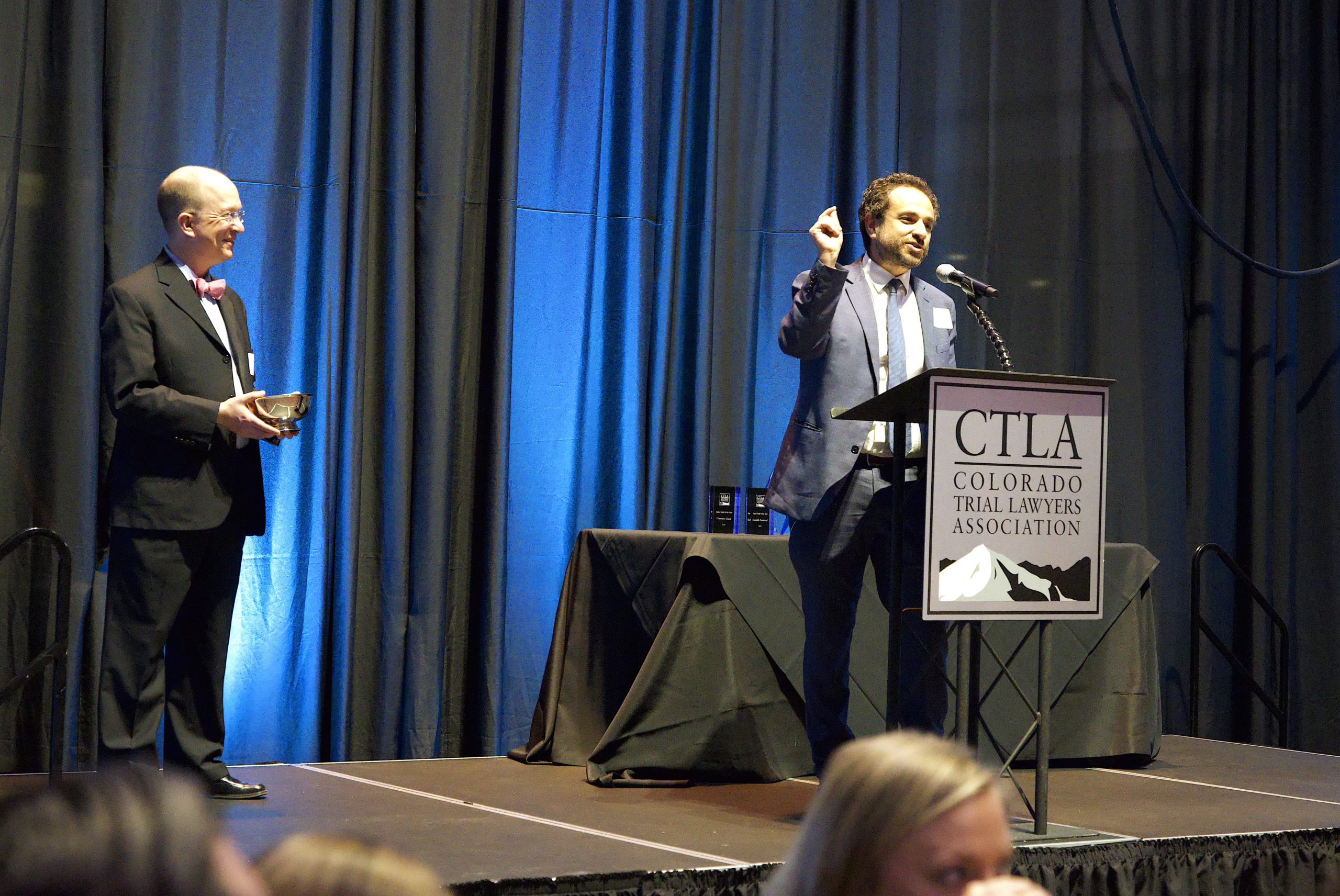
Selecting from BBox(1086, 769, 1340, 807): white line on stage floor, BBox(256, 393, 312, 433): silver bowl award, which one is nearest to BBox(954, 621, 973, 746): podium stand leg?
BBox(1086, 769, 1340, 807): white line on stage floor

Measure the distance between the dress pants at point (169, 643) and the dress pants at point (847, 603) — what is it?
4.06 ft

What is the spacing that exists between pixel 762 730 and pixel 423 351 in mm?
1540

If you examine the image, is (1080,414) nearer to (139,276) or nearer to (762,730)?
(762,730)

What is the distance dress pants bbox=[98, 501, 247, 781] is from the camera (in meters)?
2.92

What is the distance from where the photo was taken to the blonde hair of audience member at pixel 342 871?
0.70 m

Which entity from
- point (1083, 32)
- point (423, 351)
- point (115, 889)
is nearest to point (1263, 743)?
point (1083, 32)

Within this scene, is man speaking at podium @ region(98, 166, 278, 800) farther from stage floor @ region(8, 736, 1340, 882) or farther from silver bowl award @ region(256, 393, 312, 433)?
stage floor @ region(8, 736, 1340, 882)

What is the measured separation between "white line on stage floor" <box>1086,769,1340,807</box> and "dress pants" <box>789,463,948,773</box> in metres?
1.10

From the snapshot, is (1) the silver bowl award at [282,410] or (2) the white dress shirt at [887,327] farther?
(2) the white dress shirt at [887,327]

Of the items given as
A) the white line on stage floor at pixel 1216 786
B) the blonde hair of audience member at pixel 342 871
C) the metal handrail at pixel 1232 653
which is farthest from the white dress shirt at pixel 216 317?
the metal handrail at pixel 1232 653

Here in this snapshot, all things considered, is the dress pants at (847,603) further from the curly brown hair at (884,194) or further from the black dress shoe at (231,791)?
the black dress shoe at (231,791)

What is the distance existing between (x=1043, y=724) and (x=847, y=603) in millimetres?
493

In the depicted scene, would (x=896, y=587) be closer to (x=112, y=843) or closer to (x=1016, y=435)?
(x=1016, y=435)

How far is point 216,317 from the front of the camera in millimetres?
3135
